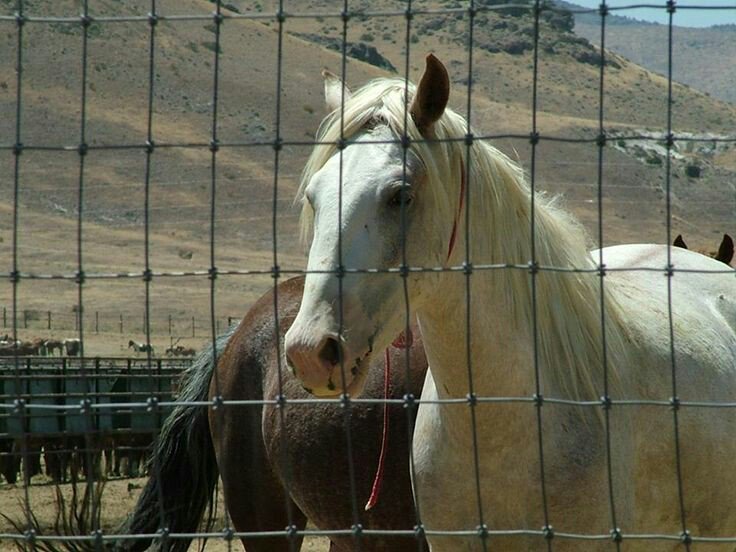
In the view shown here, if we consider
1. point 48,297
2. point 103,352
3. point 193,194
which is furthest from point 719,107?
point 103,352

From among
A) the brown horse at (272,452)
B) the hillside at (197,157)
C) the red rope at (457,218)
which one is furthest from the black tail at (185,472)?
the hillside at (197,157)

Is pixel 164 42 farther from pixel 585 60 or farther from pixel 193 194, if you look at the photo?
pixel 585 60

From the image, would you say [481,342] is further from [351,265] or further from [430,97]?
[430,97]

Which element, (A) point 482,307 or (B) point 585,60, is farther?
(B) point 585,60

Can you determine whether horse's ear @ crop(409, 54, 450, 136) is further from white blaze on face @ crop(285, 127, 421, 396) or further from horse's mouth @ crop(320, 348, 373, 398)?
horse's mouth @ crop(320, 348, 373, 398)

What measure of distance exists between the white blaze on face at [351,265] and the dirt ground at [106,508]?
5206 mm

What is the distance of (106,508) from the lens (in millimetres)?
10453

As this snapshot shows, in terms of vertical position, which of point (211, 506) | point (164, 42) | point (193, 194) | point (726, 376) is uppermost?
point (164, 42)

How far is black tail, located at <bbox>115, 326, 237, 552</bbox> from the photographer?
6066 mm

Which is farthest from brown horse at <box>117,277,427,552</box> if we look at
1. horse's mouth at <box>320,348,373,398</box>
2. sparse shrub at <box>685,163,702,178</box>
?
sparse shrub at <box>685,163,702,178</box>

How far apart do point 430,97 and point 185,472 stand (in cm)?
329

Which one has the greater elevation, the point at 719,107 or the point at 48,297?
the point at 719,107

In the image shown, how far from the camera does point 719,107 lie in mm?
105812

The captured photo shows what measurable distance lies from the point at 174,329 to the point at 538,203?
35070 millimetres
